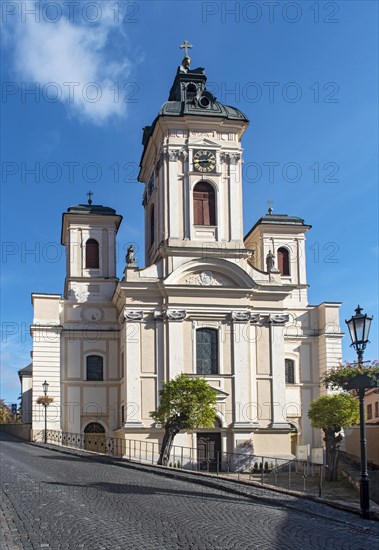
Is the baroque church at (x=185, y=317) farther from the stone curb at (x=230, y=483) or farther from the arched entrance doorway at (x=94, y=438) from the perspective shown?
the stone curb at (x=230, y=483)

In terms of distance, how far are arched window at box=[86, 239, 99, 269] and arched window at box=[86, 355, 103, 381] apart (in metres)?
5.87

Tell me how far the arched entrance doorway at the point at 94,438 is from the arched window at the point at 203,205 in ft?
42.9

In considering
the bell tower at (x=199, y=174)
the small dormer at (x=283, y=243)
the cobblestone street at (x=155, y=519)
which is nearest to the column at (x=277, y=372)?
the bell tower at (x=199, y=174)

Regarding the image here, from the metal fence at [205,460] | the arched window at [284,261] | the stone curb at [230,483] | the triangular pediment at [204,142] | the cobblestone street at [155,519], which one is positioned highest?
the triangular pediment at [204,142]

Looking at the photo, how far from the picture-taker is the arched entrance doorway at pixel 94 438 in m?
45.5

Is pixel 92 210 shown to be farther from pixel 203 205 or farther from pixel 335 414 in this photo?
pixel 335 414

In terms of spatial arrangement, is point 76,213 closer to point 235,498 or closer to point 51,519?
point 235,498

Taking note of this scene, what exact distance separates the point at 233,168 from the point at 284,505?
93.5 ft

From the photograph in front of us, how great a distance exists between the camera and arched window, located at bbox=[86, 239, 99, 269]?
5053 centimetres

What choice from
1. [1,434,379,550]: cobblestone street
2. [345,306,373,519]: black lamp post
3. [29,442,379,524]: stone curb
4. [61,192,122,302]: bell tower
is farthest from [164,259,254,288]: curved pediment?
[345,306,373,519]: black lamp post

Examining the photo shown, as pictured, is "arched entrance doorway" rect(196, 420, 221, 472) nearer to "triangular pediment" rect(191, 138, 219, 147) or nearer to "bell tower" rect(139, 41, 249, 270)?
"bell tower" rect(139, 41, 249, 270)

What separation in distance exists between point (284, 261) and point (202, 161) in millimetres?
11156

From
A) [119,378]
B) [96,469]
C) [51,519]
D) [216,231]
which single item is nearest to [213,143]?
[216,231]

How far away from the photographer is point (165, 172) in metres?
44.8
